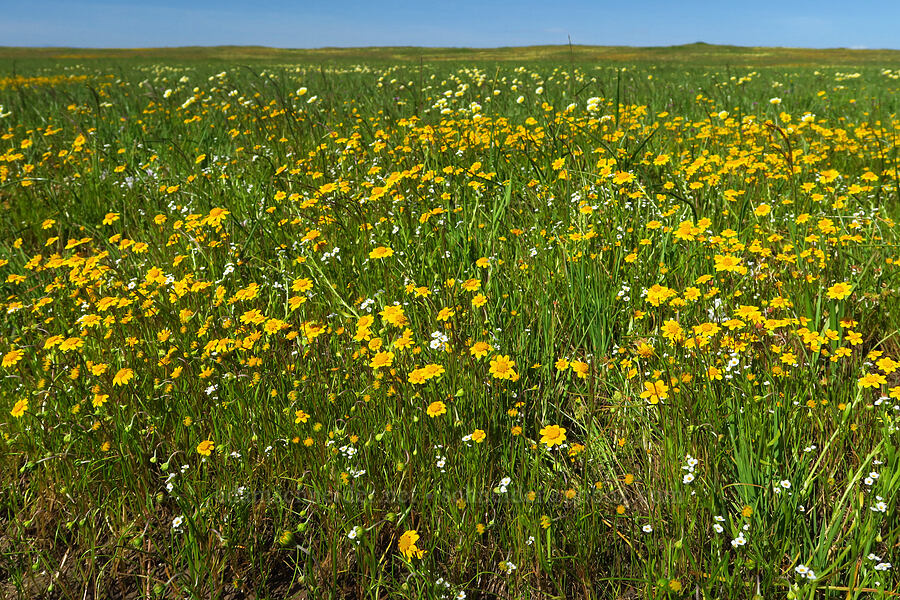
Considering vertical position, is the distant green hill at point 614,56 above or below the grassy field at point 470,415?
above

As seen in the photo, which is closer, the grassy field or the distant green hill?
the grassy field

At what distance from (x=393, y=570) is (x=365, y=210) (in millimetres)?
2448

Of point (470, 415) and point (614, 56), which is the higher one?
point (614, 56)

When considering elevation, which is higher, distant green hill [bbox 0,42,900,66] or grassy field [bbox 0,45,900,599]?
distant green hill [bbox 0,42,900,66]

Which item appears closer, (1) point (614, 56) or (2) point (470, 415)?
(2) point (470, 415)

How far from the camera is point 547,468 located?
6.53 feet

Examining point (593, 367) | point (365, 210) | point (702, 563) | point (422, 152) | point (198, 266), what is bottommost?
point (702, 563)

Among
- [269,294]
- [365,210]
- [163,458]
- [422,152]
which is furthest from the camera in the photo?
[422,152]

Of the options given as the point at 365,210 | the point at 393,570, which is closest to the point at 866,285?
the point at 393,570

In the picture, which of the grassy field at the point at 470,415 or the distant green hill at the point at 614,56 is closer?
the grassy field at the point at 470,415

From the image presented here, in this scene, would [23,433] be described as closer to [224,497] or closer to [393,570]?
[224,497]

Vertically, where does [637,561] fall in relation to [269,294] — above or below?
below

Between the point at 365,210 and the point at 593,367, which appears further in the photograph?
the point at 365,210

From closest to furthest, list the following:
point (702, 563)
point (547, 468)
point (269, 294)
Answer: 1. point (702, 563)
2. point (547, 468)
3. point (269, 294)
